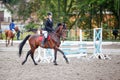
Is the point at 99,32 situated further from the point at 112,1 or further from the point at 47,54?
the point at 112,1

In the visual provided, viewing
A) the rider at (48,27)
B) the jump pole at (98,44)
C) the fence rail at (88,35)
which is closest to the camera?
the rider at (48,27)

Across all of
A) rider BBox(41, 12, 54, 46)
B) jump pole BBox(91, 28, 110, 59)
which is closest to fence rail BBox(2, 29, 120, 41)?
jump pole BBox(91, 28, 110, 59)

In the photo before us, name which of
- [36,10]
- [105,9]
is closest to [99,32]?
[105,9]

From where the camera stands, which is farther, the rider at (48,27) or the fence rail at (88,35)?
the fence rail at (88,35)

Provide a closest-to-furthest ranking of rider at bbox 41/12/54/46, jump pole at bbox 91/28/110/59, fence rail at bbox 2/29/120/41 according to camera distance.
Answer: rider at bbox 41/12/54/46
jump pole at bbox 91/28/110/59
fence rail at bbox 2/29/120/41

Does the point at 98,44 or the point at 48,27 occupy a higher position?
the point at 48,27

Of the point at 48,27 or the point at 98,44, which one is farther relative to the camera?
the point at 98,44

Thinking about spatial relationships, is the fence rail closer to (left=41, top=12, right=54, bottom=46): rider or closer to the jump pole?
the jump pole

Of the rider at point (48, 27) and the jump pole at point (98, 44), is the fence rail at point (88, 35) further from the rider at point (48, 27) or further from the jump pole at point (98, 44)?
the rider at point (48, 27)

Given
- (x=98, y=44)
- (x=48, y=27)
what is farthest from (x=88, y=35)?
(x=48, y=27)

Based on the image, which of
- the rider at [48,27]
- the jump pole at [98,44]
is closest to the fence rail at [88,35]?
the jump pole at [98,44]

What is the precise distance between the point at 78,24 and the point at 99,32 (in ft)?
86.0

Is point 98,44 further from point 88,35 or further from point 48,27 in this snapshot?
point 88,35

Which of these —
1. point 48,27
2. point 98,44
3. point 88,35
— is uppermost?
point 48,27
